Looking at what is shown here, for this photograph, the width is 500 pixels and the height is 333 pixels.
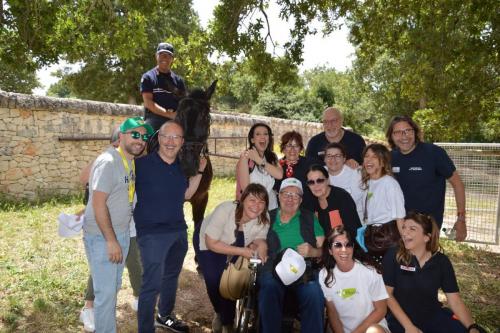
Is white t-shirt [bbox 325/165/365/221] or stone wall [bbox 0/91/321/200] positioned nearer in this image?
white t-shirt [bbox 325/165/365/221]

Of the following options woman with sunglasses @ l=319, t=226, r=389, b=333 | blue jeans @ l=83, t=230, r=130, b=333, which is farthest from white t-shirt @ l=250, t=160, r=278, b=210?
blue jeans @ l=83, t=230, r=130, b=333

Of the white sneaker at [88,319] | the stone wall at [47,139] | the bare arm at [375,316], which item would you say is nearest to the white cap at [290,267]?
the bare arm at [375,316]

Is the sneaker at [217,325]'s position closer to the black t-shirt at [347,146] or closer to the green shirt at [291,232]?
the green shirt at [291,232]

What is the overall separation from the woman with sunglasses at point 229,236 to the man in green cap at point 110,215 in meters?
0.77

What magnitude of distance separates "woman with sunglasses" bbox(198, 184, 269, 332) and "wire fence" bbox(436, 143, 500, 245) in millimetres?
5248

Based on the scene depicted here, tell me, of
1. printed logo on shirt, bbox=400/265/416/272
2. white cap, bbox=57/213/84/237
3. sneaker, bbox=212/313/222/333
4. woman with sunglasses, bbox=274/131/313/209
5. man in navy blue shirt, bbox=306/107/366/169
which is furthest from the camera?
man in navy blue shirt, bbox=306/107/366/169

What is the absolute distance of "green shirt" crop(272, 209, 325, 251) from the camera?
3.26 metres

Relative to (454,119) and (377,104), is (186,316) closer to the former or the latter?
(454,119)

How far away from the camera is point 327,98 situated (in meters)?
31.6

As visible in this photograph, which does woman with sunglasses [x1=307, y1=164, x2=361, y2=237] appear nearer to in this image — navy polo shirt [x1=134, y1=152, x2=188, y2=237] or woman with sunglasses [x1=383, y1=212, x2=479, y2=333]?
woman with sunglasses [x1=383, y1=212, x2=479, y2=333]

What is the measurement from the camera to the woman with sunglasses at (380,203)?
3301 mm

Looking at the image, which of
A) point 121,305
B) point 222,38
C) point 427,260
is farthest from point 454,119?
point 121,305

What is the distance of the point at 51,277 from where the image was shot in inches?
181

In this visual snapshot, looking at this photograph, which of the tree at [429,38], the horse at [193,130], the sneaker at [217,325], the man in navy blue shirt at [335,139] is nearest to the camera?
the sneaker at [217,325]
